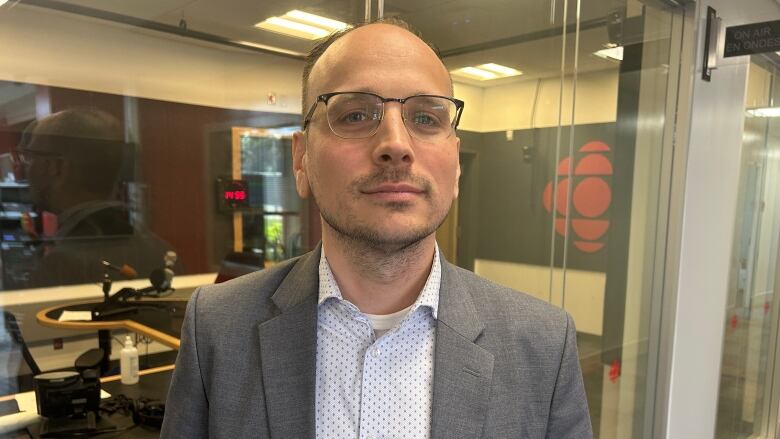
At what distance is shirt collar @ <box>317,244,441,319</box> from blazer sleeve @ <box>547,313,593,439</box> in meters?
0.28

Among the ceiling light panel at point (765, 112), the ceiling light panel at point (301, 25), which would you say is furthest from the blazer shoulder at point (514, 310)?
the ceiling light panel at point (765, 112)

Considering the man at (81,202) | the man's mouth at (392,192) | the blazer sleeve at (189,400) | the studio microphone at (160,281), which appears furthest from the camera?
the studio microphone at (160,281)

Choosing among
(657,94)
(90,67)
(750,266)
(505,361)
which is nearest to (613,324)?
(657,94)

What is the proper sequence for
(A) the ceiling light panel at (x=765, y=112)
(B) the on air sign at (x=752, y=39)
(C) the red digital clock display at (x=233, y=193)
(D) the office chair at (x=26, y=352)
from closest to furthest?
(B) the on air sign at (x=752, y=39) < (D) the office chair at (x=26, y=352) < (A) the ceiling light panel at (x=765, y=112) < (C) the red digital clock display at (x=233, y=193)

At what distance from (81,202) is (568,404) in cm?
460

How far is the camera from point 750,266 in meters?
3.98

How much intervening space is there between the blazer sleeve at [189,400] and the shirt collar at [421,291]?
10.4 inches

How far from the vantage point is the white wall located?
3.29 metres

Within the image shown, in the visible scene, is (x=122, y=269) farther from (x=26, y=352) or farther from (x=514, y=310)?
(x=514, y=310)

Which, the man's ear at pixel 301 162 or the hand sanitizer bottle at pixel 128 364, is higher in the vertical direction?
the man's ear at pixel 301 162

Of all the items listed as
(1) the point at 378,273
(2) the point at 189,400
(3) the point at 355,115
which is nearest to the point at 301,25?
(3) the point at 355,115

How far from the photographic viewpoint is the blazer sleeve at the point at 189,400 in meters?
1.02

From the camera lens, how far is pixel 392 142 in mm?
917

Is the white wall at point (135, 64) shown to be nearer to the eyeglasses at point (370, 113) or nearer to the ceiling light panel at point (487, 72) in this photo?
Answer: the ceiling light panel at point (487, 72)
